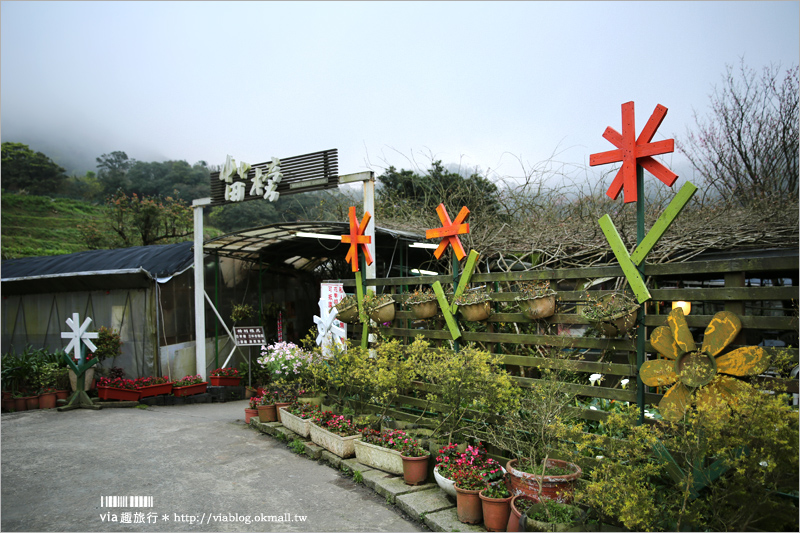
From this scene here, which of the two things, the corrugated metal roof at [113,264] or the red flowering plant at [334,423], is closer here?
the red flowering plant at [334,423]

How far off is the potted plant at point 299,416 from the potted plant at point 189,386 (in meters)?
3.73

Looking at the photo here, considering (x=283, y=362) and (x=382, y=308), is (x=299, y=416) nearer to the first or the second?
(x=283, y=362)

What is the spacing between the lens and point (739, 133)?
13.3 metres

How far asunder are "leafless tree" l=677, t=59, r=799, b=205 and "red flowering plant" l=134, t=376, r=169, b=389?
13.4 m

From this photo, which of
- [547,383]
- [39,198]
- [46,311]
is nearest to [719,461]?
[547,383]

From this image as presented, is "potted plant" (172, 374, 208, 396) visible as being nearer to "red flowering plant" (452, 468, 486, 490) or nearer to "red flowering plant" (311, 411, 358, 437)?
"red flowering plant" (311, 411, 358, 437)

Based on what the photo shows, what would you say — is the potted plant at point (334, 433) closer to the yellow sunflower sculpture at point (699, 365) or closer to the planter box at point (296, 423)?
the planter box at point (296, 423)

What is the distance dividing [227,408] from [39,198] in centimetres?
3217

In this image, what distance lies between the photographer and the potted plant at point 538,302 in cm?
447

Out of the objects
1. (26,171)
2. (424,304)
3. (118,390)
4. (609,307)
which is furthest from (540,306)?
(26,171)

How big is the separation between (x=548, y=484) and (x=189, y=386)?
8832mm

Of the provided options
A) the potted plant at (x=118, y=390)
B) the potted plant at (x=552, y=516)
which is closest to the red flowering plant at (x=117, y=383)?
the potted plant at (x=118, y=390)

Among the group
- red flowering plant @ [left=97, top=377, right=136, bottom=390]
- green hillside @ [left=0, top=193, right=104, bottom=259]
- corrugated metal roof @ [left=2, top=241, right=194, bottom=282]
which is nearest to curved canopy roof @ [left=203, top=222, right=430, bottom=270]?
corrugated metal roof @ [left=2, top=241, right=194, bottom=282]

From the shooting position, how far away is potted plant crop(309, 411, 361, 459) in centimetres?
594
